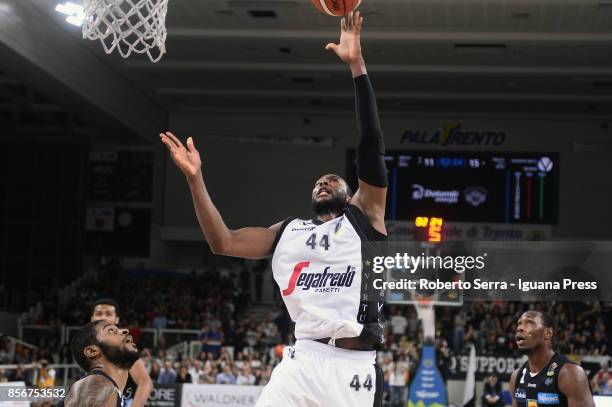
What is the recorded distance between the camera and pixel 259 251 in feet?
16.4

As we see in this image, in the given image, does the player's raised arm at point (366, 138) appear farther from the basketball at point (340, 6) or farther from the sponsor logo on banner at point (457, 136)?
the sponsor logo on banner at point (457, 136)

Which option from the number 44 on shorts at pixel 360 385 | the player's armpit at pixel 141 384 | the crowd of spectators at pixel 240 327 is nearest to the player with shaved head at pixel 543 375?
the number 44 on shorts at pixel 360 385

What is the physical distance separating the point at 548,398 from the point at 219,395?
978 centimetres

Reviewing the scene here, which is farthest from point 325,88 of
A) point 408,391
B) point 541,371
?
point 541,371

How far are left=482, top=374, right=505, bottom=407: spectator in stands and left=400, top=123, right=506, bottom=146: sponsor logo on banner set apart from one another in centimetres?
1225

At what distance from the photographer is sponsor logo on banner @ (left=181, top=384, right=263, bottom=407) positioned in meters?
15.8

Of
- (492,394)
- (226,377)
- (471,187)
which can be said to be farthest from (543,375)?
(471,187)

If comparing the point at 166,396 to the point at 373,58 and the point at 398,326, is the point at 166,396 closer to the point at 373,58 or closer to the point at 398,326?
the point at 398,326

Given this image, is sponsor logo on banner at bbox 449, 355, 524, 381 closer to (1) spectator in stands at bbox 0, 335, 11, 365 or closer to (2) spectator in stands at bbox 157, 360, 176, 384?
(2) spectator in stands at bbox 157, 360, 176, 384

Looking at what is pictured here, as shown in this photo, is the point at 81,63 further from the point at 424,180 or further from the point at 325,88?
the point at 424,180

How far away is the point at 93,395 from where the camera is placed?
4.53 m

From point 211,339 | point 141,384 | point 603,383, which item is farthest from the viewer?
point 211,339

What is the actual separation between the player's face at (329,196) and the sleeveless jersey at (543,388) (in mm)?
2739

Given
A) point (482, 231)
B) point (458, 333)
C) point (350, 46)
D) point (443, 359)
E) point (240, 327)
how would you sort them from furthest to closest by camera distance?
1. point (482, 231)
2. point (240, 327)
3. point (458, 333)
4. point (443, 359)
5. point (350, 46)
